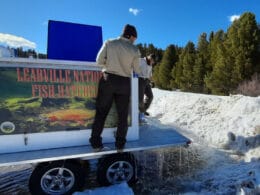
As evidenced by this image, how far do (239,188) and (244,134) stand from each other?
2.50 metres

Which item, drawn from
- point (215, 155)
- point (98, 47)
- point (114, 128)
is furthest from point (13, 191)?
point (215, 155)

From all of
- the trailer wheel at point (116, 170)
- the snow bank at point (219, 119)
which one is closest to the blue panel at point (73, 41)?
the trailer wheel at point (116, 170)

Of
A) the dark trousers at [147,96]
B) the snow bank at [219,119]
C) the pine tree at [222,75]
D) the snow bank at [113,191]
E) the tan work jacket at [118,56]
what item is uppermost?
the pine tree at [222,75]

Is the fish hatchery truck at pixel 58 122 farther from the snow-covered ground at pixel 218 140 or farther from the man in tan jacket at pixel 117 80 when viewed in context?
the snow-covered ground at pixel 218 140

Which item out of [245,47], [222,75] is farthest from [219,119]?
[222,75]

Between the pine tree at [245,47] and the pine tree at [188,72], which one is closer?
the pine tree at [245,47]

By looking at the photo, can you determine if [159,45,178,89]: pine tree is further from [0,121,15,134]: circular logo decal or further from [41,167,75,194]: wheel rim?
[0,121,15,134]: circular logo decal

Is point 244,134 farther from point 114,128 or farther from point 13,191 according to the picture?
point 13,191

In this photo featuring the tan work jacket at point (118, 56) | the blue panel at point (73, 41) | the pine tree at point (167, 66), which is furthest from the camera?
the pine tree at point (167, 66)

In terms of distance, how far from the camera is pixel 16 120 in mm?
3350

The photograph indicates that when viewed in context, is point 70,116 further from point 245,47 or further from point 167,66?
point 167,66

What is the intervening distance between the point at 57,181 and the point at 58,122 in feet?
2.64

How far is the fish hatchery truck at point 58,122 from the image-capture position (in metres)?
3.29

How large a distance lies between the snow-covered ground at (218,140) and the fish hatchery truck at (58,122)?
0.41 m
